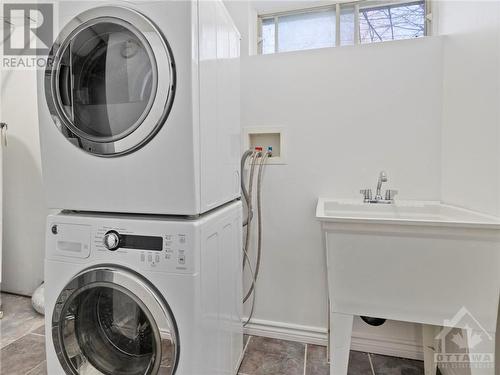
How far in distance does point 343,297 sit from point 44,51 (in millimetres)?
1494

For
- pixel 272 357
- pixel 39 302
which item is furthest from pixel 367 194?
pixel 39 302

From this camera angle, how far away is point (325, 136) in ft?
5.04

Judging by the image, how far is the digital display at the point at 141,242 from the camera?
0.87 m

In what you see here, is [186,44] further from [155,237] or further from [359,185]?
[359,185]

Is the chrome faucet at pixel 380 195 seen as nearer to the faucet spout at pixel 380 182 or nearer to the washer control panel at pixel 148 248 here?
the faucet spout at pixel 380 182

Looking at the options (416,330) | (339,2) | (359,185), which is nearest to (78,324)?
(359,185)

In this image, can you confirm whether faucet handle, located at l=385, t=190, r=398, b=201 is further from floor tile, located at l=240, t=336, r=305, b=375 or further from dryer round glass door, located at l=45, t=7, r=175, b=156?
dryer round glass door, located at l=45, t=7, r=175, b=156

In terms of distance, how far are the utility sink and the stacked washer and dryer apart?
1.55 feet

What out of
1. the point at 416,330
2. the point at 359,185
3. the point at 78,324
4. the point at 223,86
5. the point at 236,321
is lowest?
the point at 416,330

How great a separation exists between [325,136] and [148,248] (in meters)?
1.12

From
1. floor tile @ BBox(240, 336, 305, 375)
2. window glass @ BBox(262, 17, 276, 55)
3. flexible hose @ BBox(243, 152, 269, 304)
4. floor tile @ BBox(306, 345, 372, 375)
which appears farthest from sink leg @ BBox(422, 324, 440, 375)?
window glass @ BBox(262, 17, 276, 55)

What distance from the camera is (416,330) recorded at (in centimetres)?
143

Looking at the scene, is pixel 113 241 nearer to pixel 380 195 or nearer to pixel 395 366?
pixel 380 195

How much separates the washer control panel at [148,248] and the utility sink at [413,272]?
0.51m
